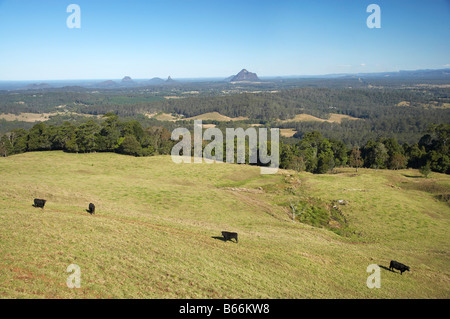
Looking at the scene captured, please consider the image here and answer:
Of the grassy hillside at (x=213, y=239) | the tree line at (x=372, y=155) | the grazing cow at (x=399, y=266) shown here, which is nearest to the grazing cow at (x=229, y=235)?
the grassy hillside at (x=213, y=239)

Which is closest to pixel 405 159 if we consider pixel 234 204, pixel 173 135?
pixel 234 204

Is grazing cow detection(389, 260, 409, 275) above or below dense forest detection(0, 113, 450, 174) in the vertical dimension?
below

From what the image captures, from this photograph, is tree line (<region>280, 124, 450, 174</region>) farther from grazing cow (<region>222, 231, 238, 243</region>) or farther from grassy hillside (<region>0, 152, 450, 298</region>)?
grazing cow (<region>222, 231, 238, 243</region>)

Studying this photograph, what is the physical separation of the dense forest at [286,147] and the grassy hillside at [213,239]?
94.9ft

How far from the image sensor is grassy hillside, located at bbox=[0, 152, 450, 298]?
53.4 feet

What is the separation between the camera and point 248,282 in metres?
17.6

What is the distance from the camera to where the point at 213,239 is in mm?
25312

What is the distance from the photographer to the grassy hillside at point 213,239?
16.3 metres

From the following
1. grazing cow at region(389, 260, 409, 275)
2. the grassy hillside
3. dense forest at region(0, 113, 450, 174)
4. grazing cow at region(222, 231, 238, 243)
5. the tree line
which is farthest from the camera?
the tree line

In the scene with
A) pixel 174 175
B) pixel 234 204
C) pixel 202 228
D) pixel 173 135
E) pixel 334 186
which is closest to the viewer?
pixel 202 228

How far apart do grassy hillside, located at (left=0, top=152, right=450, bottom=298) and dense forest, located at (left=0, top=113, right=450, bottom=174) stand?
2893 cm

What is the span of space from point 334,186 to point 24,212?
167 ft

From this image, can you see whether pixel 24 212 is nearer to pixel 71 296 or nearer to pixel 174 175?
pixel 71 296

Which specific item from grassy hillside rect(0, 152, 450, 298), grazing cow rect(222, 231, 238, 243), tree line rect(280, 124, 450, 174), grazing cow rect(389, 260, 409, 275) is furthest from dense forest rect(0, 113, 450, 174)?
Answer: grazing cow rect(222, 231, 238, 243)
